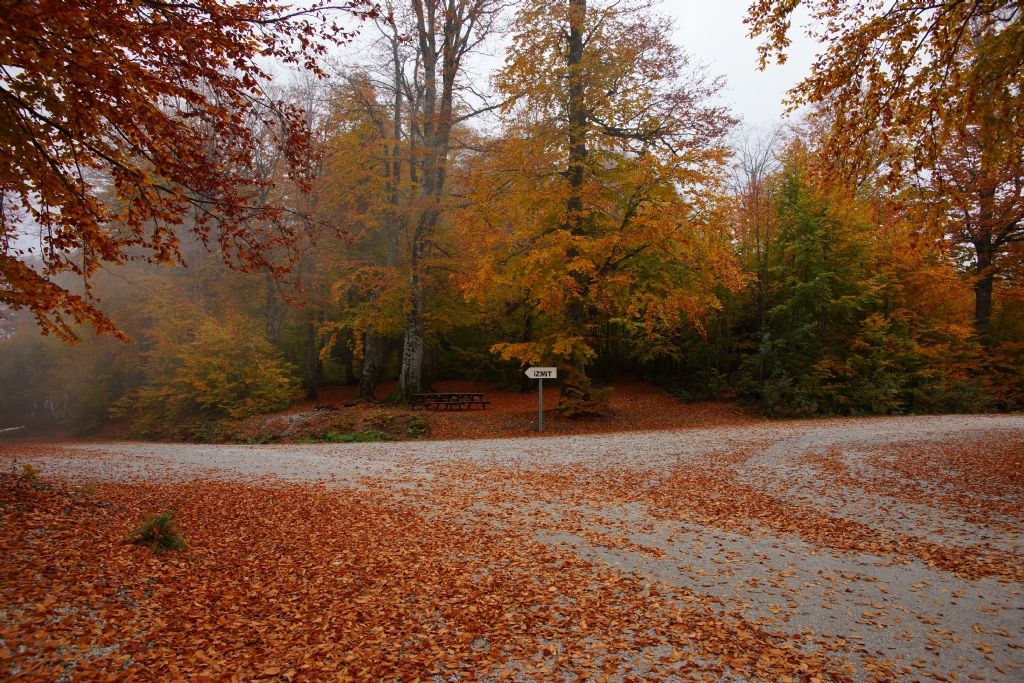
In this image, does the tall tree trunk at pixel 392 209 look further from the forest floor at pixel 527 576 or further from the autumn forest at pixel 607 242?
the forest floor at pixel 527 576

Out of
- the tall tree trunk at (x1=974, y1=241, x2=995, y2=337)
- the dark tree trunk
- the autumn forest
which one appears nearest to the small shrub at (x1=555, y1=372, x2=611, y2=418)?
the autumn forest

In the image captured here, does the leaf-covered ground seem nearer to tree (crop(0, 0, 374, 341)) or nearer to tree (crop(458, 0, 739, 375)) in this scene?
tree (crop(458, 0, 739, 375))

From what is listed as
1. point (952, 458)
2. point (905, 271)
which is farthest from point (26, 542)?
point (905, 271)

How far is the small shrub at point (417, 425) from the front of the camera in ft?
45.9

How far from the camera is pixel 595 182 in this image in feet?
43.6

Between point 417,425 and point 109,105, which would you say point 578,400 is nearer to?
point 417,425

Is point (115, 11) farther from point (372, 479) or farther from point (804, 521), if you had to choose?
point (804, 521)

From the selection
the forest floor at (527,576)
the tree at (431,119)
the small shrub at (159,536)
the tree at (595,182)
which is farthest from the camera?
the tree at (431,119)

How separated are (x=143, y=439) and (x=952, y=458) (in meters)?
20.3

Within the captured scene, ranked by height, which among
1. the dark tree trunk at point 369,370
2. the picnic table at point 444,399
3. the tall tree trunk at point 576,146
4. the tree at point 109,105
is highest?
the tall tree trunk at point 576,146

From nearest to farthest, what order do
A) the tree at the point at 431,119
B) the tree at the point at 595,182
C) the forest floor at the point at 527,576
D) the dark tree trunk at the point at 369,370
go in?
1. the forest floor at the point at 527,576
2. the tree at the point at 595,182
3. the tree at the point at 431,119
4. the dark tree trunk at the point at 369,370

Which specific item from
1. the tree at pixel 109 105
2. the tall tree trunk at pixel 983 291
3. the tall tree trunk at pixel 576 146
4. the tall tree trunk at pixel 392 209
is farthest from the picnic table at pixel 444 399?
the tall tree trunk at pixel 983 291

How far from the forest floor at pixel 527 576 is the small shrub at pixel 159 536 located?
12 cm

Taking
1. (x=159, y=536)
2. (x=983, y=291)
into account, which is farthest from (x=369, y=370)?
(x=983, y=291)
